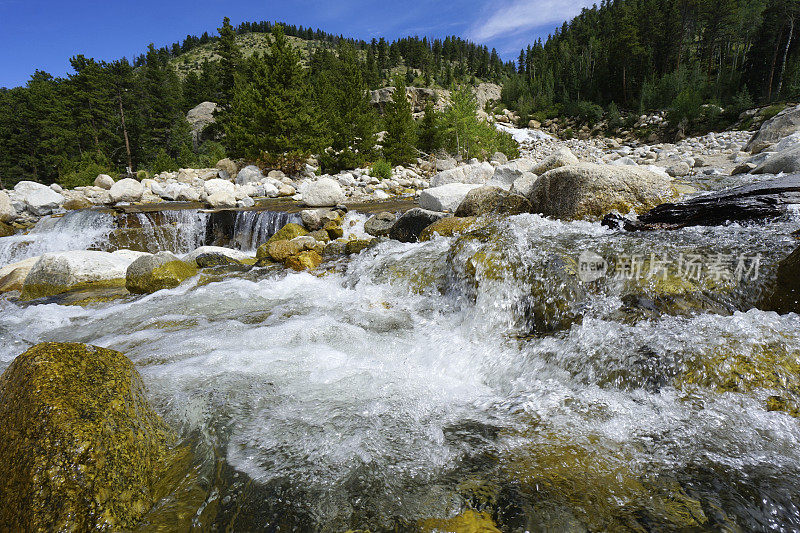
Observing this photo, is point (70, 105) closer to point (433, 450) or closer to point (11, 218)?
point (11, 218)

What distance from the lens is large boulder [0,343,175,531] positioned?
1597mm

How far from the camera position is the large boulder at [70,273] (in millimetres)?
7387

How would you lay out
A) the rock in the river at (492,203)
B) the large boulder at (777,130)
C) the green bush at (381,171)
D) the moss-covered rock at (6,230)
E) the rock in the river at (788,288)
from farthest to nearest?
the green bush at (381,171) → the large boulder at (777,130) → the moss-covered rock at (6,230) → the rock in the river at (492,203) → the rock in the river at (788,288)

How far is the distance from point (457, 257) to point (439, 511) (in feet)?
12.3

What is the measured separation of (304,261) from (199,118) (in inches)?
1786

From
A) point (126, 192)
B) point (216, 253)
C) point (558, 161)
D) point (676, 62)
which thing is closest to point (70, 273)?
point (216, 253)

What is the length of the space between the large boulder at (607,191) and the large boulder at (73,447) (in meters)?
7.19

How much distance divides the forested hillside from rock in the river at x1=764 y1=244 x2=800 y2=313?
3936 centimetres

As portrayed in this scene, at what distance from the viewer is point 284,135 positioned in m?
21.2

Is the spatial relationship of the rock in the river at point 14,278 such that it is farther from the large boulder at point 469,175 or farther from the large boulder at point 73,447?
the large boulder at point 469,175

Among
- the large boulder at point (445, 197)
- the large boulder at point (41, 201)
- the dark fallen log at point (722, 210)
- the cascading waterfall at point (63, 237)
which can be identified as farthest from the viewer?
the large boulder at point (41, 201)

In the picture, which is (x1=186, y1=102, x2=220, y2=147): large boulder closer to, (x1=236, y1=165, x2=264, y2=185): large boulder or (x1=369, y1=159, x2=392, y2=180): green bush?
(x1=236, y1=165, x2=264, y2=185): large boulder

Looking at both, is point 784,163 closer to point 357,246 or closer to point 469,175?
point 469,175

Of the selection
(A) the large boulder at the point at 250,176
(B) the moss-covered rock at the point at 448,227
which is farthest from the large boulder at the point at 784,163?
(A) the large boulder at the point at 250,176
